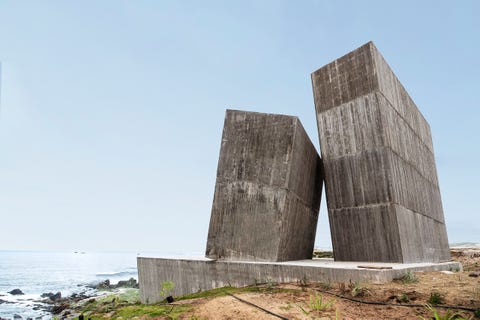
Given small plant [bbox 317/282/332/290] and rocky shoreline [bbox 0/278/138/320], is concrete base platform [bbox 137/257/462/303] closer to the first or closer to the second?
small plant [bbox 317/282/332/290]

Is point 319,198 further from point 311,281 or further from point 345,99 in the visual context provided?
point 311,281

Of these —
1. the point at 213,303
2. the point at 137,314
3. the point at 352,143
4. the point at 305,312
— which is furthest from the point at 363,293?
the point at 352,143

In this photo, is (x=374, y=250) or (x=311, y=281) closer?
(x=311, y=281)

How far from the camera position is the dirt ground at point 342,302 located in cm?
480

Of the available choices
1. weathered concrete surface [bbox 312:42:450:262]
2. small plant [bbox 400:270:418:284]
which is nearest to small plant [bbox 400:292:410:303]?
small plant [bbox 400:270:418:284]

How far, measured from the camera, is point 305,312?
4.75 m

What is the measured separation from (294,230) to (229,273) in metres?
2.62

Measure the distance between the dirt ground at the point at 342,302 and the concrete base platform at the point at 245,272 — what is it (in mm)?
448

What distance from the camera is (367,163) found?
11109 mm

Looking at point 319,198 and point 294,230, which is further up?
point 319,198

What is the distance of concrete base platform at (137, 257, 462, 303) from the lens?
721 centimetres

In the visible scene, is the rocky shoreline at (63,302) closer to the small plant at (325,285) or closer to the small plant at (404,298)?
the small plant at (325,285)

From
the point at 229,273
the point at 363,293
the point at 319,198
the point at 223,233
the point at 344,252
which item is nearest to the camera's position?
the point at 363,293

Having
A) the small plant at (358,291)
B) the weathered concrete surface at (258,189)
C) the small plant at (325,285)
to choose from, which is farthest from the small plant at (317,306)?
the weathered concrete surface at (258,189)
